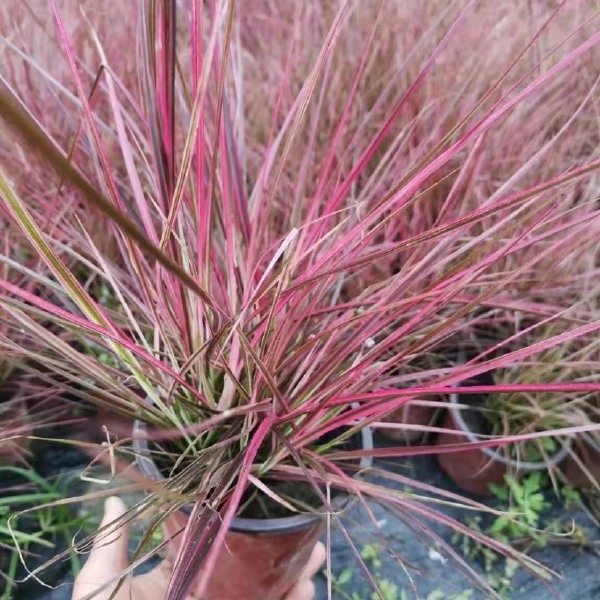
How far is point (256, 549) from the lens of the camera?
1.39 feet

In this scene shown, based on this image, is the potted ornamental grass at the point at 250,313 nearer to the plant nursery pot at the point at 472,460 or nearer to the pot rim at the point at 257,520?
the pot rim at the point at 257,520

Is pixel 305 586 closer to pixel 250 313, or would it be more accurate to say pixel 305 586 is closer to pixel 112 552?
pixel 112 552

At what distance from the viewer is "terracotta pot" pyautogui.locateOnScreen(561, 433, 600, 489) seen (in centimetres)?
82

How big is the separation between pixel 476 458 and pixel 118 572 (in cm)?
60

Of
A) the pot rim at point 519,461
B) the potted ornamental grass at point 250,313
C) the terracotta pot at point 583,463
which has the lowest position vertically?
the terracotta pot at point 583,463

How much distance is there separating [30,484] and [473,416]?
671 mm

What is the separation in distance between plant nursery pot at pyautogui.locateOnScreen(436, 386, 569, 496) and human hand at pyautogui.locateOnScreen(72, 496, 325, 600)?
0.34 metres

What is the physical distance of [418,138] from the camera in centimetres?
91

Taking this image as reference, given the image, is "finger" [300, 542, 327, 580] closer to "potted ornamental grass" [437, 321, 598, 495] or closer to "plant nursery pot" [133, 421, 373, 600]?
"plant nursery pot" [133, 421, 373, 600]

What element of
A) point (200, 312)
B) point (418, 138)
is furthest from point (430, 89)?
point (200, 312)

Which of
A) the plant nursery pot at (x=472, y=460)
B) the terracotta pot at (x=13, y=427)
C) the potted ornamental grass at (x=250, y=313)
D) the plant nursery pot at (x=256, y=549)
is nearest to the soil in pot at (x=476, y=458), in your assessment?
the plant nursery pot at (x=472, y=460)

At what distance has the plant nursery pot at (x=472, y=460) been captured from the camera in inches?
32.5

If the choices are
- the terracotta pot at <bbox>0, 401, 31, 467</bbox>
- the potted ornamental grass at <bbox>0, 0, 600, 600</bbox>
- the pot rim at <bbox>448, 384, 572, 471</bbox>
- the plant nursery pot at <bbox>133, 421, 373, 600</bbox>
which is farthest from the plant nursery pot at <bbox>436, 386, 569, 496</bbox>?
the terracotta pot at <bbox>0, 401, 31, 467</bbox>

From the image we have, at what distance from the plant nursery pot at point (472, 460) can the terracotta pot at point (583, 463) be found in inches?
Result: 1.1
